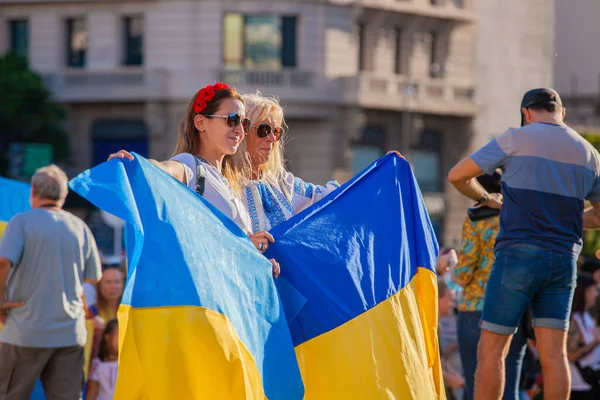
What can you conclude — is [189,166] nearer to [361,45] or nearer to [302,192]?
[302,192]

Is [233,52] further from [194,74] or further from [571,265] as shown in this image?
[571,265]

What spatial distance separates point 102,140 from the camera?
40.1m

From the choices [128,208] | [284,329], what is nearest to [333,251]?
[284,329]

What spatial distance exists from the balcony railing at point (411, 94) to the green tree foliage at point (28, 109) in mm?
8094

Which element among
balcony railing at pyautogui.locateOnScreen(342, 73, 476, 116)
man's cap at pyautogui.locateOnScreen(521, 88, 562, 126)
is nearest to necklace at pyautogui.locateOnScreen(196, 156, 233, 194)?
man's cap at pyautogui.locateOnScreen(521, 88, 562, 126)

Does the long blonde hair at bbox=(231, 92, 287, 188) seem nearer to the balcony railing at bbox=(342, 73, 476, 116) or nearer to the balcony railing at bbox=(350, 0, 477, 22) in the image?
the balcony railing at bbox=(342, 73, 476, 116)

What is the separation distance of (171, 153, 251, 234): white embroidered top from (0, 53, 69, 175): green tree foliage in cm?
3236

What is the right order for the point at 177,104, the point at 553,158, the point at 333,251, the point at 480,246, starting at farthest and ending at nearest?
the point at 177,104, the point at 480,246, the point at 553,158, the point at 333,251

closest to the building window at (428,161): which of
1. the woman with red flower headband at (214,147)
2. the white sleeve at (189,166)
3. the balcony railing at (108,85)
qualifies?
the balcony railing at (108,85)

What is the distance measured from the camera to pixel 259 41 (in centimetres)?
3959

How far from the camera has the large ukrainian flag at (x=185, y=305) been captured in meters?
6.26

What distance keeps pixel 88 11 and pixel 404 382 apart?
34.4 metres

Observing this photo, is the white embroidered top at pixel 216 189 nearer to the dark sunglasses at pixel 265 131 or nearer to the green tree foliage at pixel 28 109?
the dark sunglasses at pixel 265 131

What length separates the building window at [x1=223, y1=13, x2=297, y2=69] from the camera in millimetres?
39594
